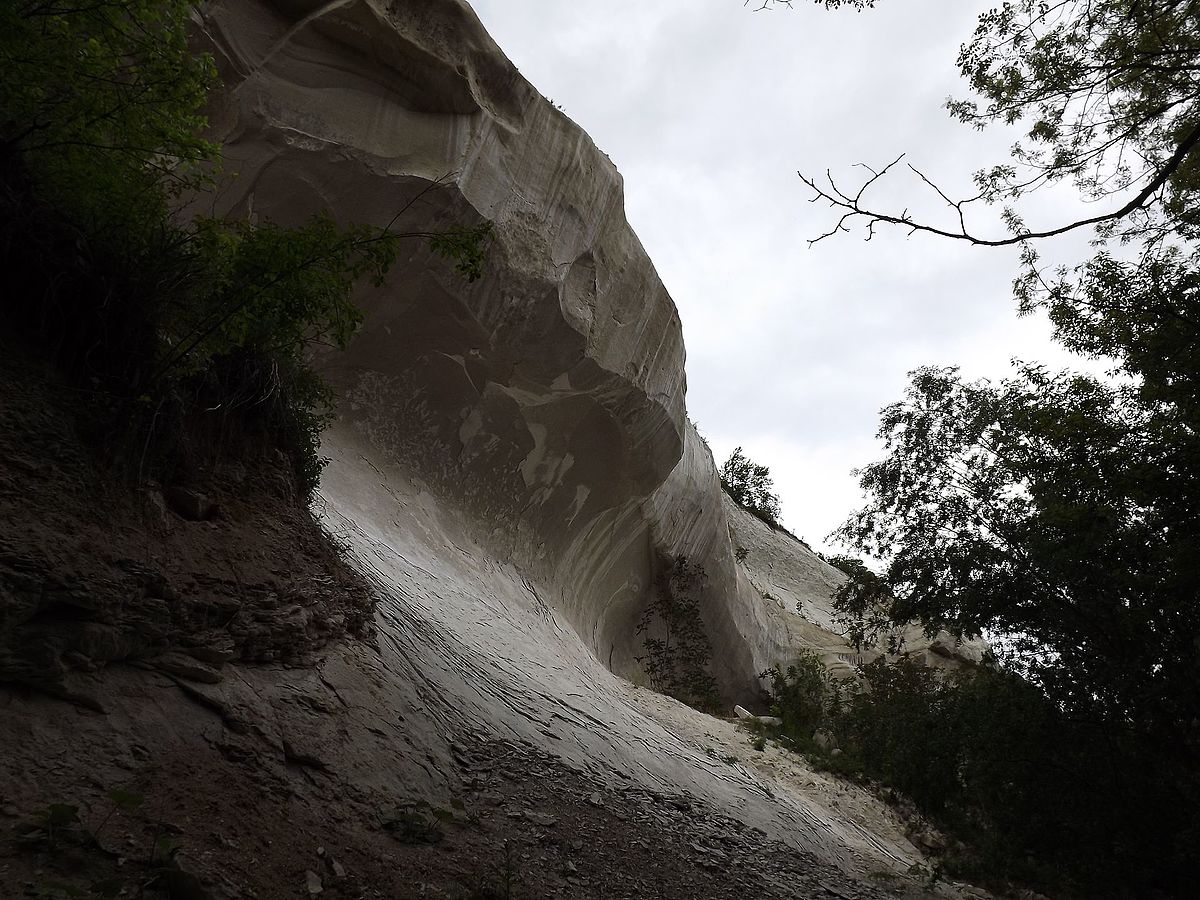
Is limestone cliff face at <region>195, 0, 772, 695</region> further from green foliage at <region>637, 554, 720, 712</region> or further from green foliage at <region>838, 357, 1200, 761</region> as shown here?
green foliage at <region>838, 357, 1200, 761</region>

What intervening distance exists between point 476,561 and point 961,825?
6708 mm

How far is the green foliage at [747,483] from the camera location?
116ft

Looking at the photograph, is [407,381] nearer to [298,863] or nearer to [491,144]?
[491,144]

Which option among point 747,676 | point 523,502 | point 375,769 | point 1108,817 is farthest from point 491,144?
point 747,676

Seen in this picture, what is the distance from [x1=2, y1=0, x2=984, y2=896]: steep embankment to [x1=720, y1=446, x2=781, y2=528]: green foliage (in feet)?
66.3

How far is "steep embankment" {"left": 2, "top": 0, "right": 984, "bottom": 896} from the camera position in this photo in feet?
12.6

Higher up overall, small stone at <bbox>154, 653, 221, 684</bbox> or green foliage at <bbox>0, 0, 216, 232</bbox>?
green foliage at <bbox>0, 0, 216, 232</bbox>

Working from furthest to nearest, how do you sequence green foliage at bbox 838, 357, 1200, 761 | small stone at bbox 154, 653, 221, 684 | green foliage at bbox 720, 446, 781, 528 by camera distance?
1. green foliage at bbox 720, 446, 781, 528
2. green foliage at bbox 838, 357, 1200, 761
3. small stone at bbox 154, 653, 221, 684

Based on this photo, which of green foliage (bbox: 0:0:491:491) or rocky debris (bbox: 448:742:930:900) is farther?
rocky debris (bbox: 448:742:930:900)

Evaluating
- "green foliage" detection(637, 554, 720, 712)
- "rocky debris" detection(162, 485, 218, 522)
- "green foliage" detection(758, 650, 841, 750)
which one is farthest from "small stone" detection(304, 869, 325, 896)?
"green foliage" detection(637, 554, 720, 712)

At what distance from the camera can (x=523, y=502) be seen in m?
12.3

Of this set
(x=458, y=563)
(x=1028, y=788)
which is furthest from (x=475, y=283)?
(x=1028, y=788)

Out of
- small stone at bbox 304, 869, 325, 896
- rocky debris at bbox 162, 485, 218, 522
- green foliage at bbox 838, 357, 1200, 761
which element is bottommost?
small stone at bbox 304, 869, 325, 896

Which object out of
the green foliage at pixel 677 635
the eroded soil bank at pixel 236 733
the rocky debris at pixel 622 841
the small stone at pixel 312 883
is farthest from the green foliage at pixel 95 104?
the green foliage at pixel 677 635
